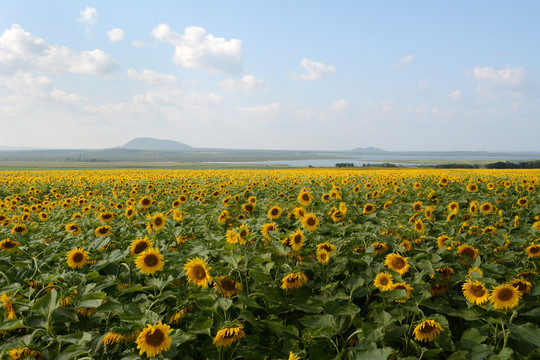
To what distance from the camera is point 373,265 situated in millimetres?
3152

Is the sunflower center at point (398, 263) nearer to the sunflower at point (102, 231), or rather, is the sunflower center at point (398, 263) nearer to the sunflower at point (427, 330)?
Answer: the sunflower at point (427, 330)

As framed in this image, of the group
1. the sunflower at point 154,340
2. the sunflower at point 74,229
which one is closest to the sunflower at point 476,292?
the sunflower at point 154,340

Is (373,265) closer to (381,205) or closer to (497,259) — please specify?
(497,259)

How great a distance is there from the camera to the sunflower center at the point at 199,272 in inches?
103

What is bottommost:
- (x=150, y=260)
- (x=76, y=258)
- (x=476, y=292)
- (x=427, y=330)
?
(x=427, y=330)

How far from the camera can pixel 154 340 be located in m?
1.94

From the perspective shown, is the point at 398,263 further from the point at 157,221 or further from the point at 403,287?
the point at 157,221

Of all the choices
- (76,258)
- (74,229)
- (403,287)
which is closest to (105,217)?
(74,229)

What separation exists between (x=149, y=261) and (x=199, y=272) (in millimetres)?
501

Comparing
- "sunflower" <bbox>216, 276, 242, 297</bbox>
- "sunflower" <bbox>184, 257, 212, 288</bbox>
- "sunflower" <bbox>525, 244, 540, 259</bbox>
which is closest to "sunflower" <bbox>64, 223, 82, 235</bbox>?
"sunflower" <bbox>184, 257, 212, 288</bbox>

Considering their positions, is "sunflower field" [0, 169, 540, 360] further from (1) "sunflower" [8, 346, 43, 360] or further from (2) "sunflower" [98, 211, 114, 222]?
(2) "sunflower" [98, 211, 114, 222]

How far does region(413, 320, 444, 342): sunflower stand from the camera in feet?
7.63

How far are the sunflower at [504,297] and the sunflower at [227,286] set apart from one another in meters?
1.96

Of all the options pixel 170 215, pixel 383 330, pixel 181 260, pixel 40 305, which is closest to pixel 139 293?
pixel 181 260
